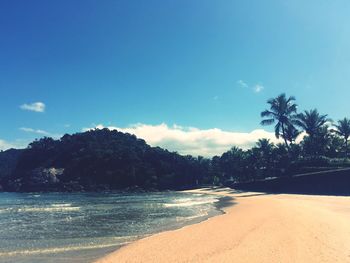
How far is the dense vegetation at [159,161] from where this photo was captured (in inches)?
2297

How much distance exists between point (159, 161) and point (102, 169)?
1824 centimetres

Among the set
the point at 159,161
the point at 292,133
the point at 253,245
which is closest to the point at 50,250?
the point at 253,245

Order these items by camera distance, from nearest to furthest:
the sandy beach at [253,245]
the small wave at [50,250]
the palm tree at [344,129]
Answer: the sandy beach at [253,245]
the small wave at [50,250]
the palm tree at [344,129]

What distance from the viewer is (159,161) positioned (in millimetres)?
106125

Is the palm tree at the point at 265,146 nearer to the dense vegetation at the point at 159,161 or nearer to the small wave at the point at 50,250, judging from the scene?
the dense vegetation at the point at 159,161

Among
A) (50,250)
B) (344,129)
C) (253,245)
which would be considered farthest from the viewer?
(344,129)

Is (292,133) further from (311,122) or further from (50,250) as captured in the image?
(50,250)

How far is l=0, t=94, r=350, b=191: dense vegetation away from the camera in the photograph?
58.3 meters

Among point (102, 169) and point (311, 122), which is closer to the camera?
point (311, 122)

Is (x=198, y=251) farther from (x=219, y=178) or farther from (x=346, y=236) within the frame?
(x=219, y=178)

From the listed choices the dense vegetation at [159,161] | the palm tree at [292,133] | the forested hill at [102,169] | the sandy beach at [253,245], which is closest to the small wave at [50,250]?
the sandy beach at [253,245]

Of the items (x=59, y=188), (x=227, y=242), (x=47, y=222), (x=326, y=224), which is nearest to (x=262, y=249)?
(x=227, y=242)

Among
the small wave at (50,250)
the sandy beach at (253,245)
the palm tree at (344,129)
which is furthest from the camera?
the palm tree at (344,129)

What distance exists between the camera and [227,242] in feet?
40.4
